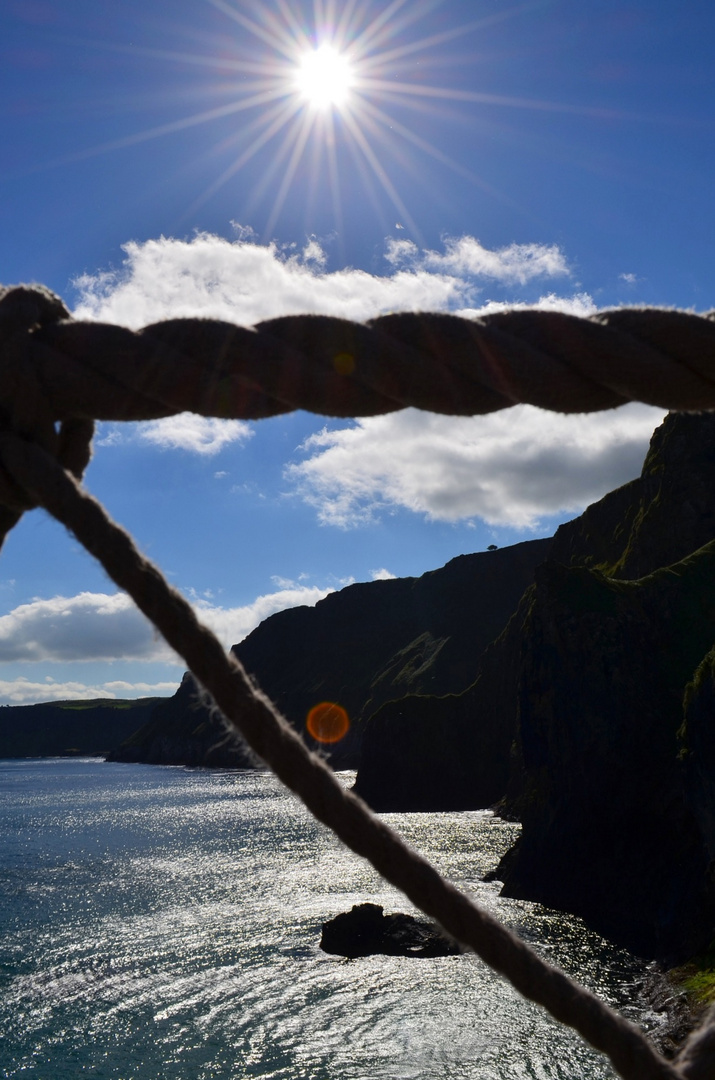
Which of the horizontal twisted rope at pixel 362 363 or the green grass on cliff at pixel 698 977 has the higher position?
the horizontal twisted rope at pixel 362 363

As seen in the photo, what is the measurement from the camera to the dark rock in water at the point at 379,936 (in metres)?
33.7

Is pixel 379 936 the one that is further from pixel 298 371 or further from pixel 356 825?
pixel 298 371

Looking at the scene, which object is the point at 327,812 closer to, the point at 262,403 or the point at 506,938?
the point at 506,938

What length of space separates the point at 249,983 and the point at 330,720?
515 feet

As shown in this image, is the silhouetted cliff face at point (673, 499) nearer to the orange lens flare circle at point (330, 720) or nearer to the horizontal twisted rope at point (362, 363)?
the horizontal twisted rope at point (362, 363)

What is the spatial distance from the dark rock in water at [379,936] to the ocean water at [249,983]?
69cm

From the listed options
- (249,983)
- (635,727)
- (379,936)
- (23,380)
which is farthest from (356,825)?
(635,727)

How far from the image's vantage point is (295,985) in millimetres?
30156

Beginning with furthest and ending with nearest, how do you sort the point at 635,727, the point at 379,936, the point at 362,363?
1. the point at 635,727
2. the point at 379,936
3. the point at 362,363

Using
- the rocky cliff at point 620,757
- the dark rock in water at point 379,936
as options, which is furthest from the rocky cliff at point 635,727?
the dark rock in water at point 379,936

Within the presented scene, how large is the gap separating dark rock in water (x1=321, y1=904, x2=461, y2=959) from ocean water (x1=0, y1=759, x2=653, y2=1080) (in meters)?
0.69

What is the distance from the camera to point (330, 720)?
18500 centimetres

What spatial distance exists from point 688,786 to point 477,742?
64632 mm

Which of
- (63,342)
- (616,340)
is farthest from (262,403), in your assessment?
(616,340)
